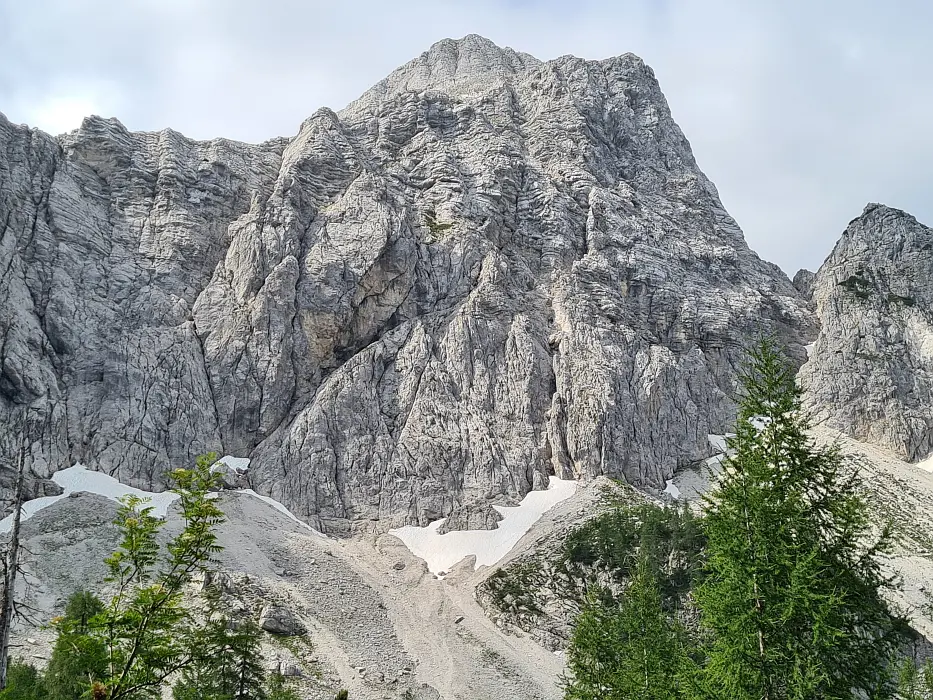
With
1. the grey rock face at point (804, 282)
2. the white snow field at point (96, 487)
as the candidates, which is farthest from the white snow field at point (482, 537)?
the grey rock face at point (804, 282)

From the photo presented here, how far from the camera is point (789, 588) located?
12102mm

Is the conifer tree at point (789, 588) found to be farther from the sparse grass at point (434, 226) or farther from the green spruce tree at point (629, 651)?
the sparse grass at point (434, 226)

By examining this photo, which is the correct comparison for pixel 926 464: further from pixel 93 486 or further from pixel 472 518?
pixel 93 486

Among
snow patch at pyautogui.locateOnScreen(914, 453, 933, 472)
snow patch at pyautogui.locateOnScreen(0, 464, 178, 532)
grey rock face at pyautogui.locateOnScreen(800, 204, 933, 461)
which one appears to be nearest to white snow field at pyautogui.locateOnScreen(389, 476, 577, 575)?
snow patch at pyautogui.locateOnScreen(0, 464, 178, 532)

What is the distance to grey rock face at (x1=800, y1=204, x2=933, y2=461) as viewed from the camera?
302ft

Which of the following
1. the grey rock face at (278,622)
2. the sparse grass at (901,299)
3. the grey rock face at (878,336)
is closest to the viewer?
the grey rock face at (278,622)

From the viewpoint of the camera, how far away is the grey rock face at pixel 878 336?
91938 mm

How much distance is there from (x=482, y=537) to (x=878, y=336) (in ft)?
226

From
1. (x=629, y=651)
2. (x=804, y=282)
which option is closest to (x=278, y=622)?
(x=629, y=651)

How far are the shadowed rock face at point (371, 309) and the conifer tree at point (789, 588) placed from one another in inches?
2493

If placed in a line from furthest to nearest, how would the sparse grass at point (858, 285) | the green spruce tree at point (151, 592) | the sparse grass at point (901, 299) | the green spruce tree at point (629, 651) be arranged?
1. the sparse grass at point (858, 285)
2. the sparse grass at point (901, 299)
3. the green spruce tree at point (629, 651)
4. the green spruce tree at point (151, 592)

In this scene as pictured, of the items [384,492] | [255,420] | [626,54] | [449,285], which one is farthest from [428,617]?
[626,54]

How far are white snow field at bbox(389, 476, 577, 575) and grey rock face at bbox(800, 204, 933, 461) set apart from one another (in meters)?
42.3

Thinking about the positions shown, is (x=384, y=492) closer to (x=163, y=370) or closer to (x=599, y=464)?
(x=599, y=464)
